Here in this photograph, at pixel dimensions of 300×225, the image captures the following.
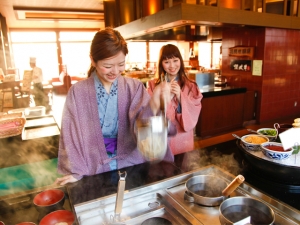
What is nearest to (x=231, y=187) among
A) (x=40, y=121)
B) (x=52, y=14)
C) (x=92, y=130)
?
(x=92, y=130)

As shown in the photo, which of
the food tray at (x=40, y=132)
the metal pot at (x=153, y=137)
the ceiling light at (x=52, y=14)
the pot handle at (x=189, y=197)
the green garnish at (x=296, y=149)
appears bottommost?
the food tray at (x=40, y=132)

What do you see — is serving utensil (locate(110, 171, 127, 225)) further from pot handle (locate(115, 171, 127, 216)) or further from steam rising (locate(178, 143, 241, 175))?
steam rising (locate(178, 143, 241, 175))

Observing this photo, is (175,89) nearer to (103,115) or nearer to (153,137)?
(103,115)

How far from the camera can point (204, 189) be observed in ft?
3.70

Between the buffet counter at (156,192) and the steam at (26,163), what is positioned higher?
the buffet counter at (156,192)

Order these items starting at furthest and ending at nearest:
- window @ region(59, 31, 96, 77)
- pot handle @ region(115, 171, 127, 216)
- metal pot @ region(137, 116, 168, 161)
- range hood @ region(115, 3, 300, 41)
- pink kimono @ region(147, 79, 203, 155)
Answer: window @ region(59, 31, 96, 77), range hood @ region(115, 3, 300, 41), pink kimono @ region(147, 79, 203, 155), metal pot @ region(137, 116, 168, 161), pot handle @ region(115, 171, 127, 216)

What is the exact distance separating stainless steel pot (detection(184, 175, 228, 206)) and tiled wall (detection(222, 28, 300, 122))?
462cm

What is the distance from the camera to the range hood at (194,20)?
3.46 metres

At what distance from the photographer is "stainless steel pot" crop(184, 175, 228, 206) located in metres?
1.01

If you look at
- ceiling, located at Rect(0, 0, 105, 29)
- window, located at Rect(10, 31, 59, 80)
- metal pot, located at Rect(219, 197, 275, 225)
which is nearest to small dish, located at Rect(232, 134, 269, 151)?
metal pot, located at Rect(219, 197, 275, 225)

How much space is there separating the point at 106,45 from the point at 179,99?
48.0 inches

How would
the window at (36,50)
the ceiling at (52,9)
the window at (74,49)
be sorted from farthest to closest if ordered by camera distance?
the window at (74,49) → the window at (36,50) → the ceiling at (52,9)

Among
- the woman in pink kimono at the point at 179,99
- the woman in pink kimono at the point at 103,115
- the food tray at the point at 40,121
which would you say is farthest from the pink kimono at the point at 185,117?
the food tray at the point at 40,121

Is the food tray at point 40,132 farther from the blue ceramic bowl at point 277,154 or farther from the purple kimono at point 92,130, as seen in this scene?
the blue ceramic bowl at point 277,154
